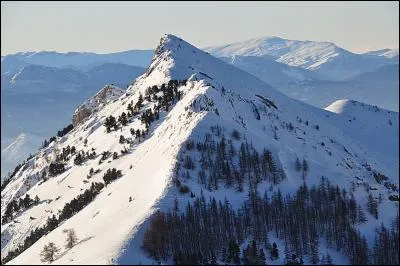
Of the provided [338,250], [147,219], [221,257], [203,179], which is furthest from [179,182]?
[338,250]

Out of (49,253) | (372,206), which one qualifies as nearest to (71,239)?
(49,253)

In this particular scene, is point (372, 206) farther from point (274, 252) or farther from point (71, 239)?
point (71, 239)

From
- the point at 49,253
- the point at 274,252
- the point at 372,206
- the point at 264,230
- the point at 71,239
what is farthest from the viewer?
the point at 372,206

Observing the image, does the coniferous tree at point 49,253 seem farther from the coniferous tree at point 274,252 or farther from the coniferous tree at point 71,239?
the coniferous tree at point 274,252

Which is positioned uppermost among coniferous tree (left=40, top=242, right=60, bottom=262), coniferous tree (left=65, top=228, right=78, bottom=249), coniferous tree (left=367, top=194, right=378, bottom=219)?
coniferous tree (left=367, top=194, right=378, bottom=219)

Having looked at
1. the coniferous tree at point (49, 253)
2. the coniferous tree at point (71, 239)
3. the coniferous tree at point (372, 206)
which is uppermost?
the coniferous tree at point (372, 206)

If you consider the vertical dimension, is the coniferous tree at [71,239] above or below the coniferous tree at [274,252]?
above

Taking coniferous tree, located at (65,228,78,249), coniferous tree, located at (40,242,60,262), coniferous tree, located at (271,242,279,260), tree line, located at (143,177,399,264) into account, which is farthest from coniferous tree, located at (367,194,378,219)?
coniferous tree, located at (40,242,60,262)

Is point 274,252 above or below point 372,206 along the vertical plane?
→ below

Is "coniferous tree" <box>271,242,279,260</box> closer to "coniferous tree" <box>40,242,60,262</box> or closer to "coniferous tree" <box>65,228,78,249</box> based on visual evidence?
"coniferous tree" <box>65,228,78,249</box>

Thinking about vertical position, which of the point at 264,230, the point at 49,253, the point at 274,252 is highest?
the point at 264,230

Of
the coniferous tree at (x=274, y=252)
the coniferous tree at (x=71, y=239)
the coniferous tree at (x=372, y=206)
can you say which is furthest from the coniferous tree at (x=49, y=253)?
the coniferous tree at (x=372, y=206)
